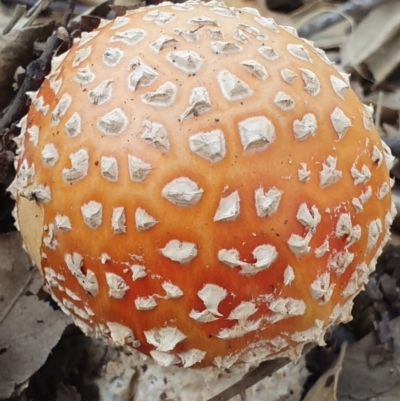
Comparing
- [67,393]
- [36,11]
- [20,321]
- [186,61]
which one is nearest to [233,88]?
[186,61]

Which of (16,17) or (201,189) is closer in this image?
(201,189)

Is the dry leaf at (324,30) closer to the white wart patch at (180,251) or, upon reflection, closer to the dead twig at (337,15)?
the dead twig at (337,15)

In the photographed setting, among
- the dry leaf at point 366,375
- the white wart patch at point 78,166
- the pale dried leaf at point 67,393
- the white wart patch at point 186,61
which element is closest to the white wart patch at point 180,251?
the white wart patch at point 78,166

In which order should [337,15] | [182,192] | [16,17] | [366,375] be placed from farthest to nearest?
[337,15]
[16,17]
[366,375]
[182,192]

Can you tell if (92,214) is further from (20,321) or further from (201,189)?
(20,321)

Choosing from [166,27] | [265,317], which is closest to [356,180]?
[265,317]

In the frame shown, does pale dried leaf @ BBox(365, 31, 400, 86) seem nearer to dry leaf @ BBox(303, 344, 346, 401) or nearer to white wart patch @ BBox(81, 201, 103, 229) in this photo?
dry leaf @ BBox(303, 344, 346, 401)

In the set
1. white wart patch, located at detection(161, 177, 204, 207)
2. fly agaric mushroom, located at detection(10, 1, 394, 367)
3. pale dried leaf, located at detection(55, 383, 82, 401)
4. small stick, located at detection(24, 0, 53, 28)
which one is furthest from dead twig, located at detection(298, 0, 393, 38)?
pale dried leaf, located at detection(55, 383, 82, 401)
